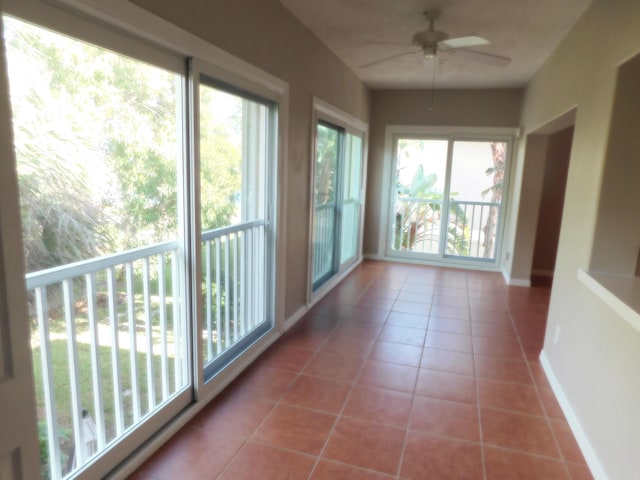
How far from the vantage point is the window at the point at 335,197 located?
14.2ft

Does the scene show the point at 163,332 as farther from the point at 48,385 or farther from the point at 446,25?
the point at 446,25

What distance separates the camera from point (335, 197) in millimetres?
4898

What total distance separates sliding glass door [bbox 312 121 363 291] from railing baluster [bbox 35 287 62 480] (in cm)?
258

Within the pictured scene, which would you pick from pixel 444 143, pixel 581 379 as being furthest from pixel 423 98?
pixel 581 379

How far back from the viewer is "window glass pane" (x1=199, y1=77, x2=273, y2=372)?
2.43 meters

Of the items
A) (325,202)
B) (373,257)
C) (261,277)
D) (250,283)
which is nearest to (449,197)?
(373,257)

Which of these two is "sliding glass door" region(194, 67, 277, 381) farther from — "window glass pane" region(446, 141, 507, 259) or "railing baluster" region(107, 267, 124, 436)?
"window glass pane" region(446, 141, 507, 259)

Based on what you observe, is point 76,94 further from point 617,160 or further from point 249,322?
point 617,160

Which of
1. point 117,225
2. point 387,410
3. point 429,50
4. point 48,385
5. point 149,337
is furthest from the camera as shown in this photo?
point 429,50

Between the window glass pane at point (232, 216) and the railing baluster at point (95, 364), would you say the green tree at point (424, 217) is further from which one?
the railing baluster at point (95, 364)

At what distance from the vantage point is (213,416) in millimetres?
2309

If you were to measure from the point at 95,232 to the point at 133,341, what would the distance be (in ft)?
1.92

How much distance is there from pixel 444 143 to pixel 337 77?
7.62ft

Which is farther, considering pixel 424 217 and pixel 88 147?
pixel 424 217
